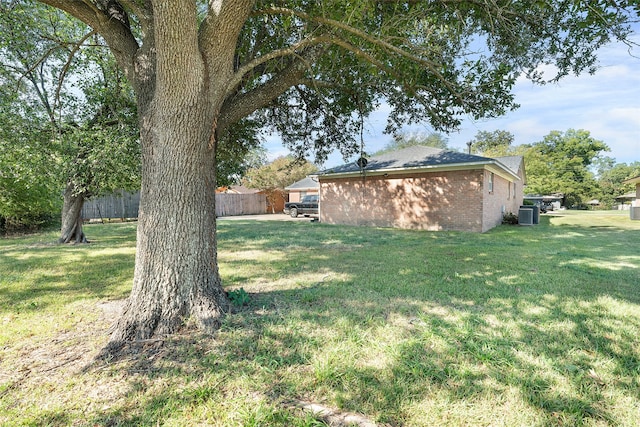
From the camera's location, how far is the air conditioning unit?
46.6ft

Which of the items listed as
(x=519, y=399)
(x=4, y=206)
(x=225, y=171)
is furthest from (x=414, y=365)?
(x=4, y=206)

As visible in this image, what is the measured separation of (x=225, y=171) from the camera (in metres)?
9.81

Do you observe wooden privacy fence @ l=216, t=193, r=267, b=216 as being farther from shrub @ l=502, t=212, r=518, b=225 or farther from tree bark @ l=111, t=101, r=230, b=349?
tree bark @ l=111, t=101, r=230, b=349

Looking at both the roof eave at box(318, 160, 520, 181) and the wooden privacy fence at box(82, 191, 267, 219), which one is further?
the wooden privacy fence at box(82, 191, 267, 219)

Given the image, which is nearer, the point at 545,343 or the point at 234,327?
the point at 545,343

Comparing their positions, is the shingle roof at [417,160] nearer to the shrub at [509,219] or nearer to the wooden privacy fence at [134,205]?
the shrub at [509,219]

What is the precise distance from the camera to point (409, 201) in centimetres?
1271

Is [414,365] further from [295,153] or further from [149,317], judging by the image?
[295,153]

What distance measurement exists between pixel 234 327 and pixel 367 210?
37.8 feet

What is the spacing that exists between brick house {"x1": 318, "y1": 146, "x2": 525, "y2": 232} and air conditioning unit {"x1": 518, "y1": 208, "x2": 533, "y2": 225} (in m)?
0.83

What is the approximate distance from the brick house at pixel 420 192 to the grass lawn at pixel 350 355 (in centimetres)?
676

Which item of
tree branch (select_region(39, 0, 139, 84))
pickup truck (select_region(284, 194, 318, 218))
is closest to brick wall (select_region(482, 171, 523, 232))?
pickup truck (select_region(284, 194, 318, 218))

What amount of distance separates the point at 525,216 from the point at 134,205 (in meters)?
21.3

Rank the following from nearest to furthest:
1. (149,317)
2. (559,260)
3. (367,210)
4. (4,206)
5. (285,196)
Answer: (149,317) → (559,260) → (4,206) → (367,210) → (285,196)
